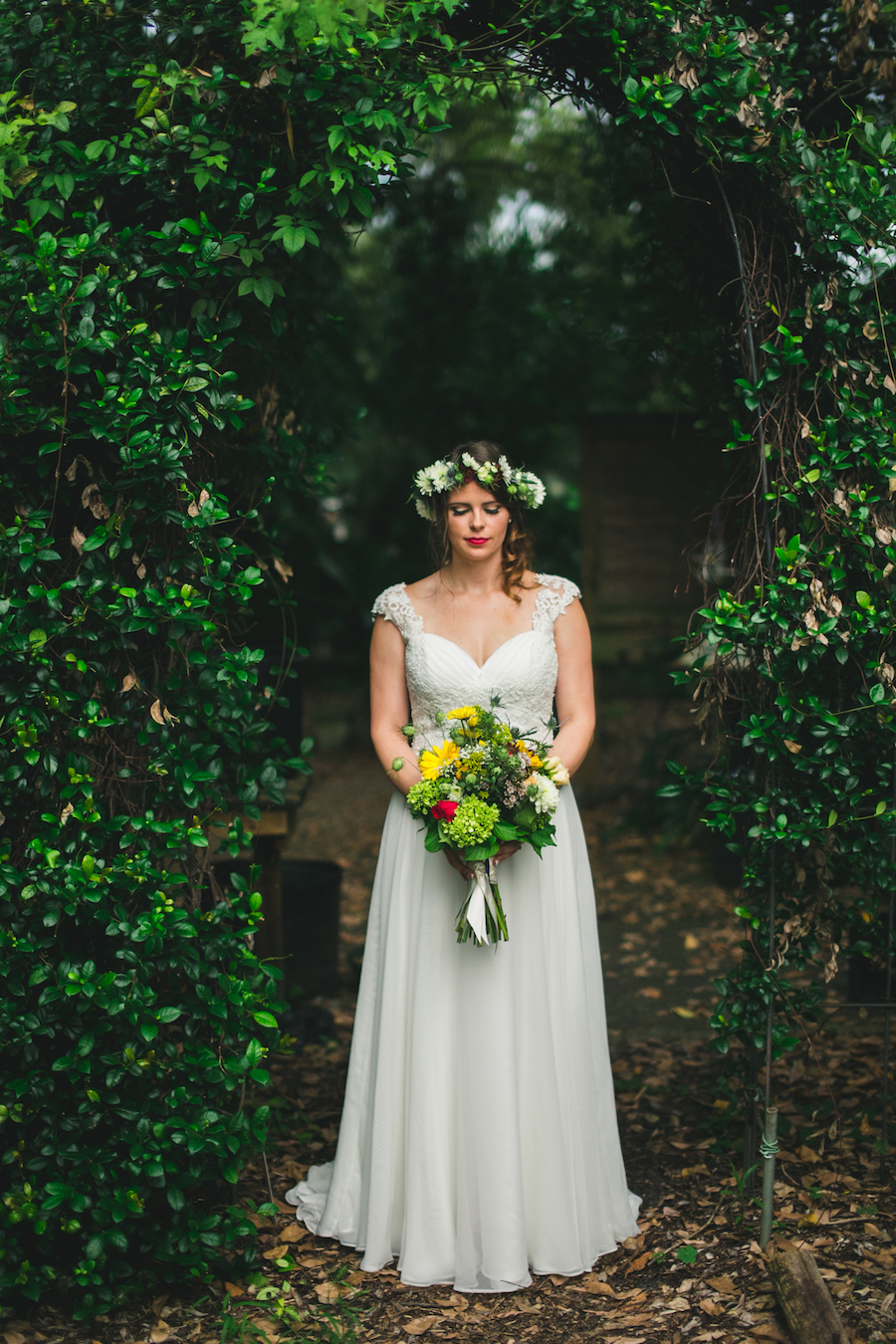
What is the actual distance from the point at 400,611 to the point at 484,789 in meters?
0.74

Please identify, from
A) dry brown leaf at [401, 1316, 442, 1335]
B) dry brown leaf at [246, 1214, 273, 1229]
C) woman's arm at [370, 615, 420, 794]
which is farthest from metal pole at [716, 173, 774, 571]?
dry brown leaf at [246, 1214, 273, 1229]

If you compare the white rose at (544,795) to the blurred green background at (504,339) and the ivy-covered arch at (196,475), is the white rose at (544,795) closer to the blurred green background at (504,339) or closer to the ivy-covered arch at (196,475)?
the ivy-covered arch at (196,475)

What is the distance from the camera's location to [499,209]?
33.3 ft

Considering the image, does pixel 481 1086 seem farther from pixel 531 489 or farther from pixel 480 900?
pixel 531 489

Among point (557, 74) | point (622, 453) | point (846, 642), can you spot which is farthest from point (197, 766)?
point (622, 453)

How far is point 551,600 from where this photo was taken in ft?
11.0

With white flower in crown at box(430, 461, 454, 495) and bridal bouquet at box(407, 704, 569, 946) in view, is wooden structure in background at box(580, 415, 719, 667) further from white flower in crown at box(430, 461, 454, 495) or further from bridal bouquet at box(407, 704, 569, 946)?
bridal bouquet at box(407, 704, 569, 946)

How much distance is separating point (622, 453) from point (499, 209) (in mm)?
2934

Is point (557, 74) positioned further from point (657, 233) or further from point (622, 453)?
point (622, 453)

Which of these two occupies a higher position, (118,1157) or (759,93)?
(759,93)

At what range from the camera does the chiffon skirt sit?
10.3 feet

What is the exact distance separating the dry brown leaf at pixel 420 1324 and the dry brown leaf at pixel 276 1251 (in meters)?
0.49

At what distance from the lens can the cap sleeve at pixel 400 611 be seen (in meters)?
3.33

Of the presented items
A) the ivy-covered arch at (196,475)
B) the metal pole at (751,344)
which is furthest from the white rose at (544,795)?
the metal pole at (751,344)
